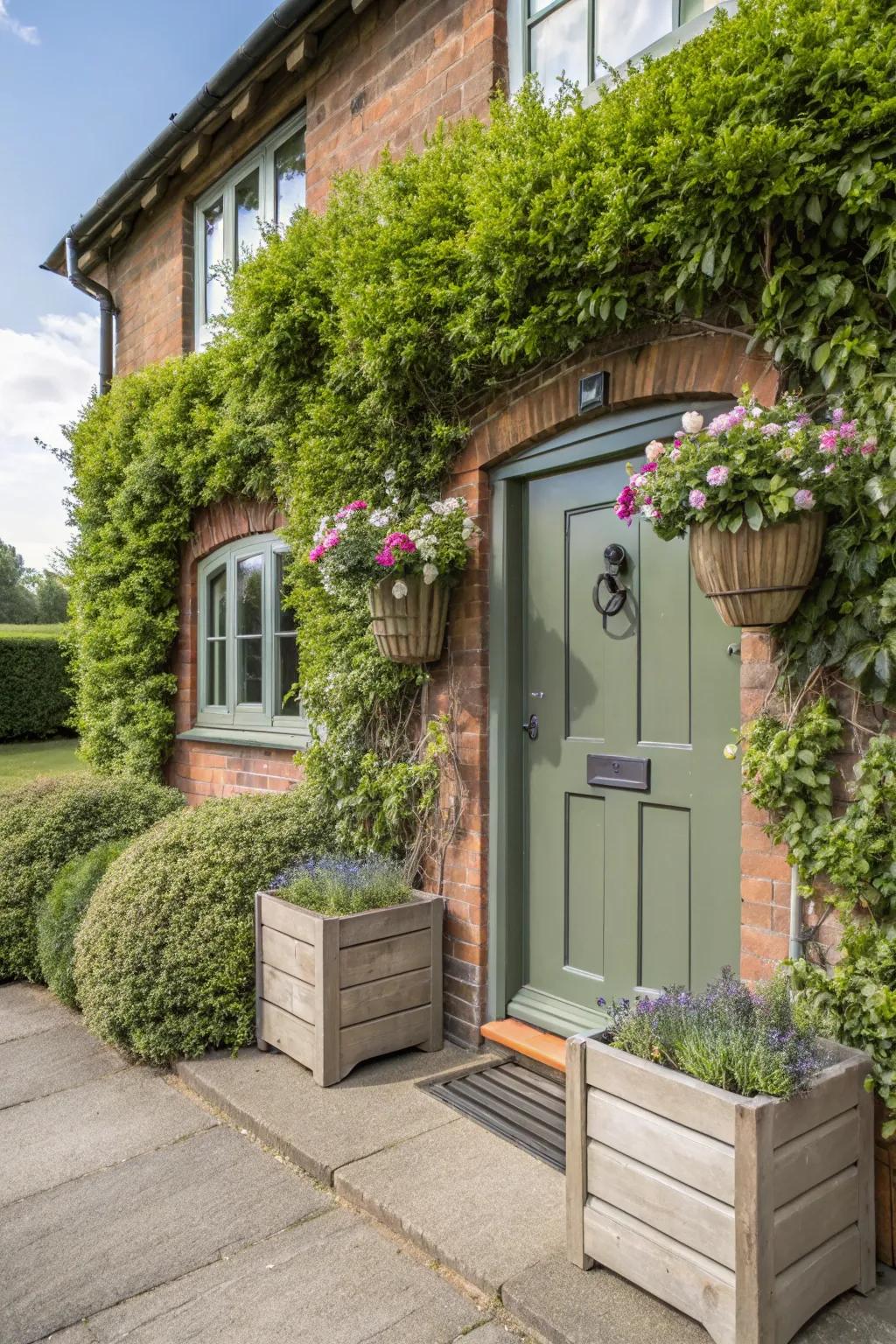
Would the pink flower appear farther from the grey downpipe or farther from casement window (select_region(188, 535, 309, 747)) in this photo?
the grey downpipe

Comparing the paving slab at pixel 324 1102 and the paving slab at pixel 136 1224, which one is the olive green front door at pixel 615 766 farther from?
the paving slab at pixel 136 1224

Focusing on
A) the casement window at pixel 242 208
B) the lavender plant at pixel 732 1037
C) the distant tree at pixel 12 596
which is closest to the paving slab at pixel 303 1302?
the lavender plant at pixel 732 1037

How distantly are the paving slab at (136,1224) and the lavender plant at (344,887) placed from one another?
35.6 inches

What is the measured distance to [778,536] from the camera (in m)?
2.44

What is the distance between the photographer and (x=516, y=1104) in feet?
10.9

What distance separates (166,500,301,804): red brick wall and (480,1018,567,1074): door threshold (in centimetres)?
208

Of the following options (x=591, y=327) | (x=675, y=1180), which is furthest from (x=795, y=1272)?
(x=591, y=327)

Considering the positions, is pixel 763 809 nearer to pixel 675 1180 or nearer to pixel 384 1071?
pixel 675 1180

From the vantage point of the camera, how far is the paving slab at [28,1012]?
445cm

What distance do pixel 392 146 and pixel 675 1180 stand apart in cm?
473

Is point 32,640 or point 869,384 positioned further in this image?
point 32,640

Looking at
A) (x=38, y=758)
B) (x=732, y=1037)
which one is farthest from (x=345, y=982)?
(x=38, y=758)

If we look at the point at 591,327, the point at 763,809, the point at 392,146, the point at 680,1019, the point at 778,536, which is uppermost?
the point at 392,146

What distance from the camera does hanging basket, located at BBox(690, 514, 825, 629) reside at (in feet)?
8.03
